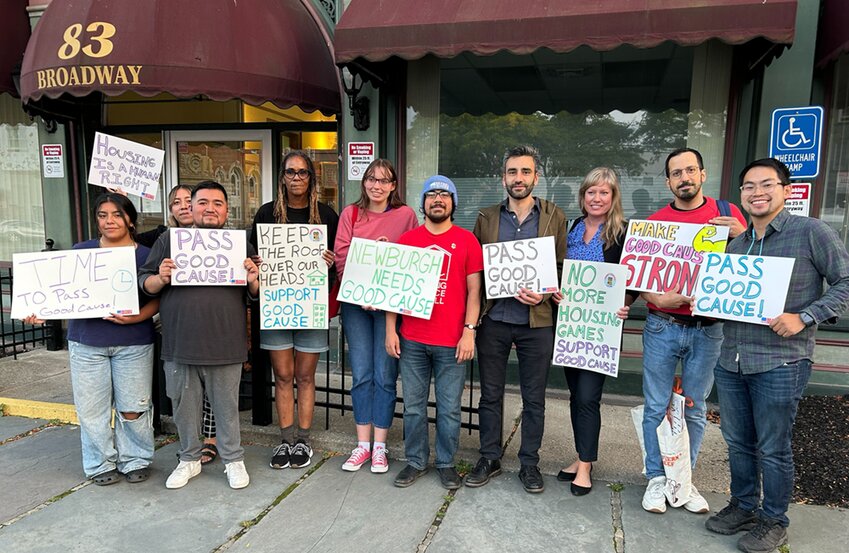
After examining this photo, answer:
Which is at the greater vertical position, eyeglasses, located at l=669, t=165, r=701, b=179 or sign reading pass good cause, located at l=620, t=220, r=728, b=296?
eyeglasses, located at l=669, t=165, r=701, b=179

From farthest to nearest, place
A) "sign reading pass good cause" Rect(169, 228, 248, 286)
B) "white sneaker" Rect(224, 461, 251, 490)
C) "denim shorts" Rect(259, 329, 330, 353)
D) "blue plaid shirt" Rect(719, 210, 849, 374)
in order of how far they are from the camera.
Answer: "denim shorts" Rect(259, 329, 330, 353) → "white sneaker" Rect(224, 461, 251, 490) → "sign reading pass good cause" Rect(169, 228, 248, 286) → "blue plaid shirt" Rect(719, 210, 849, 374)

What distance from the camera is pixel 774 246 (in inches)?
117

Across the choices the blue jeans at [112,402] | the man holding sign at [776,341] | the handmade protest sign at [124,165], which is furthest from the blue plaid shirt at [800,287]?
the handmade protest sign at [124,165]

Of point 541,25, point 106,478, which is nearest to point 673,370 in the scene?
point 541,25

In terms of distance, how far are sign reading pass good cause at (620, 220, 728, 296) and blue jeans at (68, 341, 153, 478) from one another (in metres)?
3.28

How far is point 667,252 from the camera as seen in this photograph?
10.9 ft

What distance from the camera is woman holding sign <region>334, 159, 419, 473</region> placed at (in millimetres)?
3865

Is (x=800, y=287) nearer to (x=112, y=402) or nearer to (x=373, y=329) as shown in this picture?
(x=373, y=329)

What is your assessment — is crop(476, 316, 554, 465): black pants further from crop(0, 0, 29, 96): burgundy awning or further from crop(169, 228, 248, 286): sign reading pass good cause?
crop(0, 0, 29, 96): burgundy awning

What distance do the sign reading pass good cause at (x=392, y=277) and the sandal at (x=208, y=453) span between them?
1.62 m

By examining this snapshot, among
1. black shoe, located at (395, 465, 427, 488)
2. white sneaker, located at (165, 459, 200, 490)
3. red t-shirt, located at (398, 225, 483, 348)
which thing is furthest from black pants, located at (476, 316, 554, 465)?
white sneaker, located at (165, 459, 200, 490)

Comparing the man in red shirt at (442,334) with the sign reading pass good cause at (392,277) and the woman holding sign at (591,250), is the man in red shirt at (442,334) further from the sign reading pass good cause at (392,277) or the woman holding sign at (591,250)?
the woman holding sign at (591,250)

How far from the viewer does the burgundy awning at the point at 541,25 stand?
420 centimetres

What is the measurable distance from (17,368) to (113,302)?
4040mm
